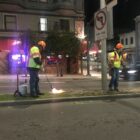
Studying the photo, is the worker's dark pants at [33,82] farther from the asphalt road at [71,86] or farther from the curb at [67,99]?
the asphalt road at [71,86]

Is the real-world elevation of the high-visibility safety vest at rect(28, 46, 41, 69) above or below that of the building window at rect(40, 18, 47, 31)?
below

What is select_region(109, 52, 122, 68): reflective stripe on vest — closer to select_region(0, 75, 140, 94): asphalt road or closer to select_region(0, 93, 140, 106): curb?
select_region(0, 75, 140, 94): asphalt road

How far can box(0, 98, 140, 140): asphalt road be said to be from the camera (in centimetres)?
758

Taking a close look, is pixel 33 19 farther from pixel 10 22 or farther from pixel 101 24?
pixel 101 24

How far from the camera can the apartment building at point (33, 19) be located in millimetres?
41375

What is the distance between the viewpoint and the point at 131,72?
25.6 meters

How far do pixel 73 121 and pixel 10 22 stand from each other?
112ft

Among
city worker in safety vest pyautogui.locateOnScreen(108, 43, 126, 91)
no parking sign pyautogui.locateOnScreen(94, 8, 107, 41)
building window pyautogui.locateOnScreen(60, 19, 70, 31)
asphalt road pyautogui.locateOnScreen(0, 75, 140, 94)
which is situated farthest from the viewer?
building window pyautogui.locateOnScreen(60, 19, 70, 31)

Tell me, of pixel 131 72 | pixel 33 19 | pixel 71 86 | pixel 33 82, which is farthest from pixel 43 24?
pixel 33 82

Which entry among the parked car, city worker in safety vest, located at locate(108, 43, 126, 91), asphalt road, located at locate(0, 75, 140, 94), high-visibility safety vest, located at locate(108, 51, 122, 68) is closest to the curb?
city worker in safety vest, located at locate(108, 43, 126, 91)

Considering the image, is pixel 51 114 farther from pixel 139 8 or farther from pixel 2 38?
pixel 139 8

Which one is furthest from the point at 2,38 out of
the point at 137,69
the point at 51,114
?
the point at 51,114

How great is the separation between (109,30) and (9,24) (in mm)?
29119

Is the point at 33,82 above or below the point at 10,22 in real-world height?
below
